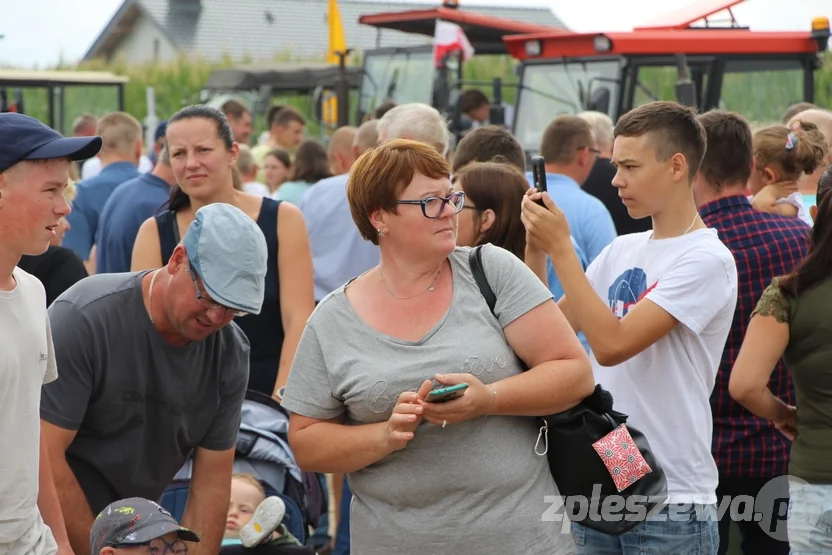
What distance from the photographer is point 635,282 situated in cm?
366

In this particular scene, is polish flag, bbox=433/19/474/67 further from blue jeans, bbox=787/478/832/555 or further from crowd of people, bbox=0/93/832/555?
blue jeans, bbox=787/478/832/555

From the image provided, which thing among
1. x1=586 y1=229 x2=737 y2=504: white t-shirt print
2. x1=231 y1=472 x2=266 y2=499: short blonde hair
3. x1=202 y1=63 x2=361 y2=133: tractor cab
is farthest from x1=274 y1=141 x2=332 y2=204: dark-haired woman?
x1=202 y1=63 x2=361 y2=133: tractor cab

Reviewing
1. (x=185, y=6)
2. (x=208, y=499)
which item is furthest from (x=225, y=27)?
(x=208, y=499)

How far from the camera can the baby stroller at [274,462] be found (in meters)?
4.38

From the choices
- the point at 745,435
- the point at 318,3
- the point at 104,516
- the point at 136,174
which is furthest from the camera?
the point at 318,3

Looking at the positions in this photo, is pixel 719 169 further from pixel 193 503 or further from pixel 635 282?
pixel 193 503

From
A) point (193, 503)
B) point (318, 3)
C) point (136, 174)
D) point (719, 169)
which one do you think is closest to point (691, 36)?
point (136, 174)

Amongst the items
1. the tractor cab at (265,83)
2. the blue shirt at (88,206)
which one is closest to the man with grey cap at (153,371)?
the blue shirt at (88,206)

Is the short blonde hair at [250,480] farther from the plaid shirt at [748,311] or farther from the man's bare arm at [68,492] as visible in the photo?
the plaid shirt at [748,311]

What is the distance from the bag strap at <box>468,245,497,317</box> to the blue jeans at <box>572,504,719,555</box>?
3.04ft

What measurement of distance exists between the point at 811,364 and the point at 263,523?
80.3 inches

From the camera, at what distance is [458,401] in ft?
8.84

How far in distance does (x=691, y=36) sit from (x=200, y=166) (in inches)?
301

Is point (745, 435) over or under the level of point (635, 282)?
under
